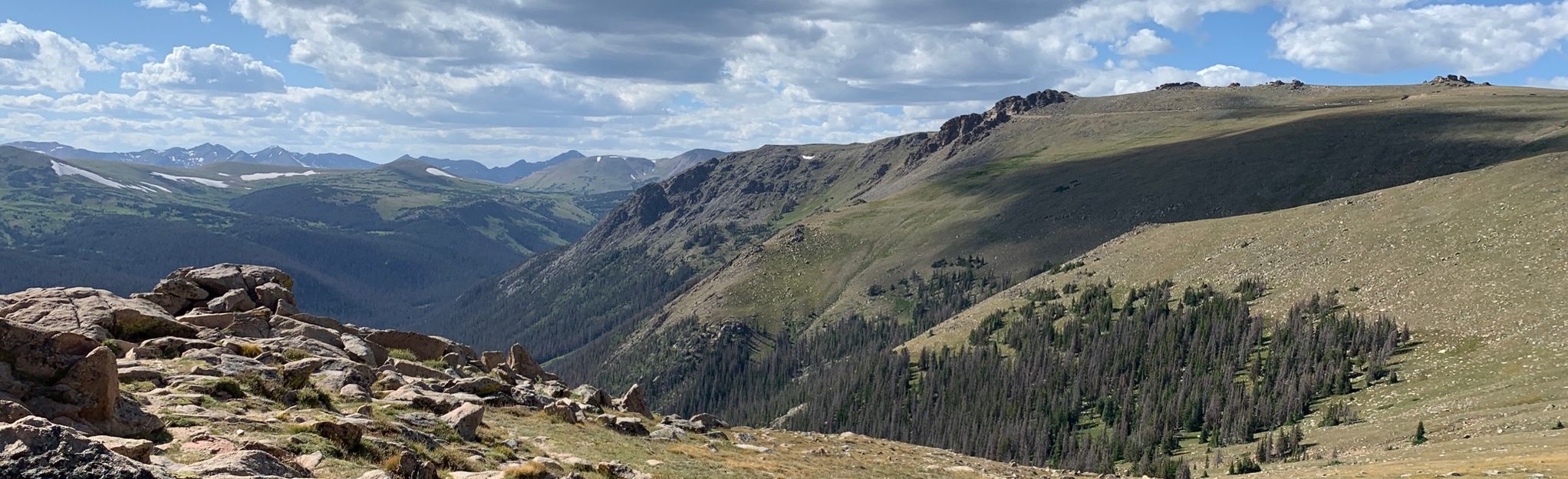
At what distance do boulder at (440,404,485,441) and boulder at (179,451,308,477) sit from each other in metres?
10.4

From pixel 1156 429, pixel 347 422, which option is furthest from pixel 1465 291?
pixel 347 422

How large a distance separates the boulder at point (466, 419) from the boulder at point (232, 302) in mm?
23098

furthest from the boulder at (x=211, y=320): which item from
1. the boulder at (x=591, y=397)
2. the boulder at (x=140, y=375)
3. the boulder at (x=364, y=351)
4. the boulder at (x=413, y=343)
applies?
the boulder at (x=591, y=397)

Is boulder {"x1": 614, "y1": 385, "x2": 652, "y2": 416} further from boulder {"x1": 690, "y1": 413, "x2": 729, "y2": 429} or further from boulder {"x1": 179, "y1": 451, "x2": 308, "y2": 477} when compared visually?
boulder {"x1": 179, "y1": 451, "x2": 308, "y2": 477}

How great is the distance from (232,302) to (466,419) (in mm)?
25171

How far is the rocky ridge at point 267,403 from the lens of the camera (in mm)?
20438

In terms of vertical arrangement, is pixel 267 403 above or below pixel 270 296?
below

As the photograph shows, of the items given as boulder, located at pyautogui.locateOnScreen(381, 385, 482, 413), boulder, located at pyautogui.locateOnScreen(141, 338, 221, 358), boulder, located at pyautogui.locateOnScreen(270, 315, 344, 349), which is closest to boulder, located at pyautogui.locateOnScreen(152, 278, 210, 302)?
boulder, located at pyautogui.locateOnScreen(270, 315, 344, 349)

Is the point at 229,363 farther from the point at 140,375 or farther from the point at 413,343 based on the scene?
the point at 413,343

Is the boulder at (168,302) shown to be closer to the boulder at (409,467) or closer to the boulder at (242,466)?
the boulder at (409,467)

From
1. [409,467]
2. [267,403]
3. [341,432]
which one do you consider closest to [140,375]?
[267,403]

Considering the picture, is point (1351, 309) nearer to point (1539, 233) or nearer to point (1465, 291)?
point (1465, 291)

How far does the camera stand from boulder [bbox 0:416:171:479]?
14.0 metres

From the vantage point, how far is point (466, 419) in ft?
103
